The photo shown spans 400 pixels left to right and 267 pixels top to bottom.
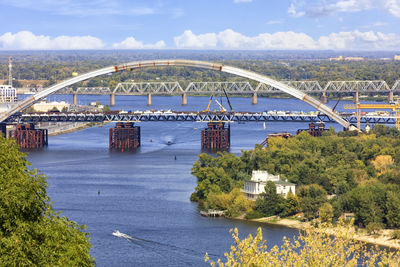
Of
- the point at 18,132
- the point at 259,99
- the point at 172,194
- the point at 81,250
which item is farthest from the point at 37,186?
the point at 259,99

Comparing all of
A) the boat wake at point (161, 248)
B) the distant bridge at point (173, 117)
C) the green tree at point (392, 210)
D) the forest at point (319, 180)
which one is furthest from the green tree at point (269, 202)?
the distant bridge at point (173, 117)

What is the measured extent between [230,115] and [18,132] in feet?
54.5

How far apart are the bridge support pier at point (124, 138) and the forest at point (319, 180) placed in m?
17.2

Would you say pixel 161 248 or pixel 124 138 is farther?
pixel 124 138

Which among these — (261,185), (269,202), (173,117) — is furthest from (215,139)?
(269,202)

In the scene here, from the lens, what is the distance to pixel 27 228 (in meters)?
14.6

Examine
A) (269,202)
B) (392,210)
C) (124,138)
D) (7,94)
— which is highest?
(7,94)

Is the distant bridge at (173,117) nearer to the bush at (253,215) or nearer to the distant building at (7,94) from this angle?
the bush at (253,215)

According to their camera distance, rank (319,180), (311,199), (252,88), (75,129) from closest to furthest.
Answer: (311,199) < (319,180) < (75,129) < (252,88)

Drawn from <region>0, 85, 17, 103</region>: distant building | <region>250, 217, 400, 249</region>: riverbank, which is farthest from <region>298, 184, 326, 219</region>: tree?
<region>0, 85, 17, 103</region>: distant building

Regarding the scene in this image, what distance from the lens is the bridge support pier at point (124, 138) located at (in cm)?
7019

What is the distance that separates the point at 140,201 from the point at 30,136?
33.1 meters

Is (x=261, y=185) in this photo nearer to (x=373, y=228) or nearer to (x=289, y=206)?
(x=289, y=206)

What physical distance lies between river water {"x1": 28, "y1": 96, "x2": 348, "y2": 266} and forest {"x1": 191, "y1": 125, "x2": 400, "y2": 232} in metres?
1.48
